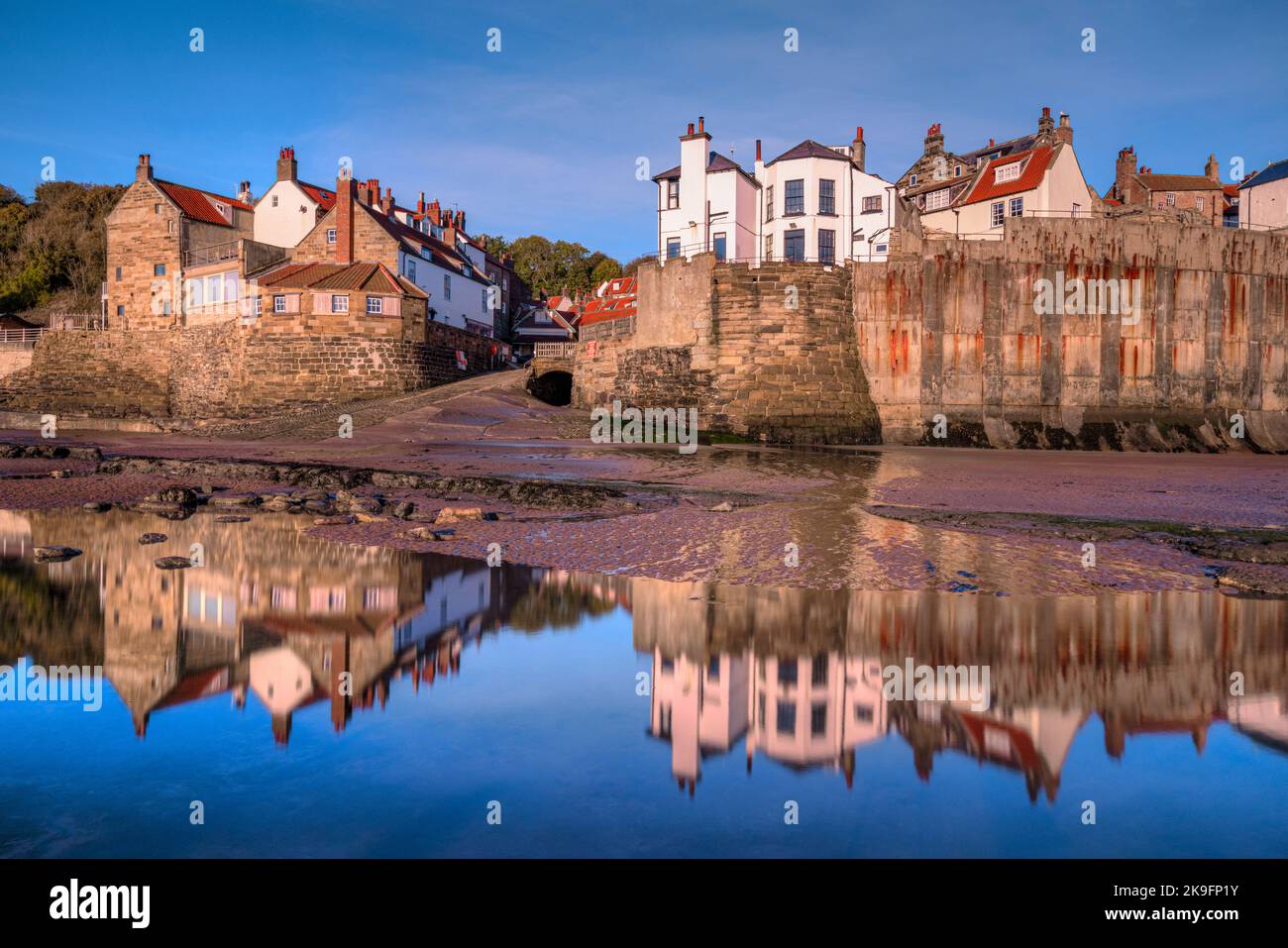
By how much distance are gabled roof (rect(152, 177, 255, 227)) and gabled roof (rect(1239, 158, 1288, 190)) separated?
60.2m

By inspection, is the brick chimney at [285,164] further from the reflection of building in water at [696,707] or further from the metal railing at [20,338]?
the reflection of building in water at [696,707]

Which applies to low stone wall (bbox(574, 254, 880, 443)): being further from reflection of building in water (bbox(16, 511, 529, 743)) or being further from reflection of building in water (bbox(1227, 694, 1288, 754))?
reflection of building in water (bbox(1227, 694, 1288, 754))

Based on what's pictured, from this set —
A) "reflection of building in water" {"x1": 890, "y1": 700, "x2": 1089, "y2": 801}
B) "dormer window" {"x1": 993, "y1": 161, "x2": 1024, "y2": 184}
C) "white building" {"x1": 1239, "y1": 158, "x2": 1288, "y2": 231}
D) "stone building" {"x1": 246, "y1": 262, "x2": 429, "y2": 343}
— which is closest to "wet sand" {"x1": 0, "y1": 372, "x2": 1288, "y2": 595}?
"reflection of building in water" {"x1": 890, "y1": 700, "x2": 1089, "y2": 801}

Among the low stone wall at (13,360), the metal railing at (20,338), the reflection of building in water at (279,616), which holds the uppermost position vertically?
the metal railing at (20,338)

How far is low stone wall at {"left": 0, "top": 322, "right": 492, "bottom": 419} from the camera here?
4159cm

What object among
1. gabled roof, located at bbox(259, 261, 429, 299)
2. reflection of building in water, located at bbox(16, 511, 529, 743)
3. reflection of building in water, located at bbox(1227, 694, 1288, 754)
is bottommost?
reflection of building in water, located at bbox(1227, 694, 1288, 754)

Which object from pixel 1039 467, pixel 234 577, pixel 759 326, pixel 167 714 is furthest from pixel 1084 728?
pixel 759 326

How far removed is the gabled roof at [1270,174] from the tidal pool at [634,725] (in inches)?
2189

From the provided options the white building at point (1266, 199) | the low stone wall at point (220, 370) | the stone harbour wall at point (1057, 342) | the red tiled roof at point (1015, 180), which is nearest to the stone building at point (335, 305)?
the low stone wall at point (220, 370)

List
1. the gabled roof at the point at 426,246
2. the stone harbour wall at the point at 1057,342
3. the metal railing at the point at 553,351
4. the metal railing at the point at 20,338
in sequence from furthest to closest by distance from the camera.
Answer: the metal railing at the point at 20,338 < the metal railing at the point at 553,351 < the gabled roof at the point at 426,246 < the stone harbour wall at the point at 1057,342

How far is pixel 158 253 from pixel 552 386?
76.8ft

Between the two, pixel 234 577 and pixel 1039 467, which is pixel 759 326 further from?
pixel 234 577

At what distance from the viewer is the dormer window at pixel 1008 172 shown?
45.4 m
